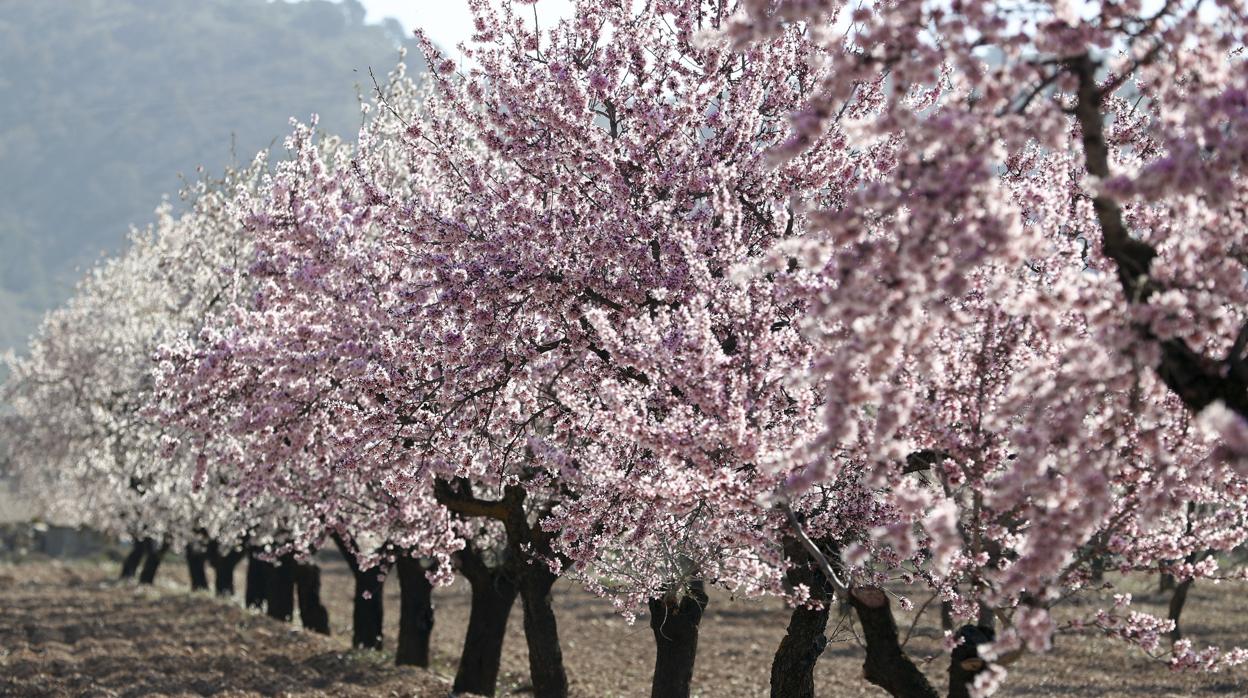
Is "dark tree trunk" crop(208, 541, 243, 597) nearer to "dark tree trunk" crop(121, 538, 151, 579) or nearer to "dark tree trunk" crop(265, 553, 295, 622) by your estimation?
"dark tree trunk" crop(265, 553, 295, 622)

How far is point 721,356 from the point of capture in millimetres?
8008

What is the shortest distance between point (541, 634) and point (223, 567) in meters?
26.4

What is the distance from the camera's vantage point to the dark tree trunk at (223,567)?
127ft

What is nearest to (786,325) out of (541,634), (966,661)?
(966,661)

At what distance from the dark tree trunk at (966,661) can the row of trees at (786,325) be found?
30 mm

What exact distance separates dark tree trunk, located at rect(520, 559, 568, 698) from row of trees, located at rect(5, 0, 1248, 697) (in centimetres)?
5

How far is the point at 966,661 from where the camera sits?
817 cm

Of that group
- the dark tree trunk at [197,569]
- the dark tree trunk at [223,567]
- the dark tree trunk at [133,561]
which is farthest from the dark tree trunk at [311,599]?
the dark tree trunk at [133,561]

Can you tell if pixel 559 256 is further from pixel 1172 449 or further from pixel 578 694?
pixel 578 694

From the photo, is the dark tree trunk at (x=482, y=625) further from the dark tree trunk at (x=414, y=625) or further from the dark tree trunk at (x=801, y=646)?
the dark tree trunk at (x=801, y=646)

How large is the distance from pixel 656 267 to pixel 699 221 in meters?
0.59

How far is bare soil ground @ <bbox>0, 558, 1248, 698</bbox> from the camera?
20.0 metres

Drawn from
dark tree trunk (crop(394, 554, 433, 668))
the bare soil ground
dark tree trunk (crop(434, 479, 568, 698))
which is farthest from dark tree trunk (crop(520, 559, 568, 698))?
dark tree trunk (crop(394, 554, 433, 668))

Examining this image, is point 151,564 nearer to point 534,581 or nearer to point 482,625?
point 482,625
